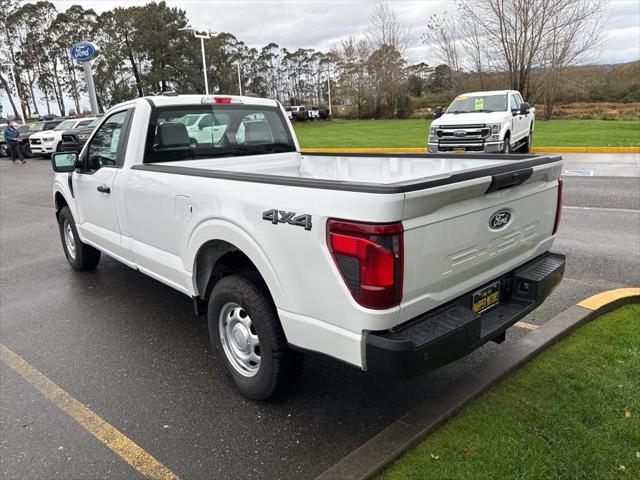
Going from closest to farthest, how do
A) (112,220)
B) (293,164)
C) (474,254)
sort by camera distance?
1. (474,254)
2. (112,220)
3. (293,164)

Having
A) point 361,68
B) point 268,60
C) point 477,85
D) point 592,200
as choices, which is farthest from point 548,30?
point 268,60

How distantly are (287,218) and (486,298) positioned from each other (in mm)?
1275

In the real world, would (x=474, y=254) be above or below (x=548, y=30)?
below

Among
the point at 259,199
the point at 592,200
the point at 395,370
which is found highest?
the point at 259,199

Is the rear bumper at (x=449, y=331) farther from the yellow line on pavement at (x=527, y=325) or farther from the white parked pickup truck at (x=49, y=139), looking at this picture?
the white parked pickup truck at (x=49, y=139)

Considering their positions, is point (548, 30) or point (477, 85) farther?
point (477, 85)

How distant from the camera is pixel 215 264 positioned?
352 centimetres

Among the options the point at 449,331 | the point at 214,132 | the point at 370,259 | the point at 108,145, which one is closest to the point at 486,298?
the point at 449,331

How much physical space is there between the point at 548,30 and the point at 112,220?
33862 millimetres

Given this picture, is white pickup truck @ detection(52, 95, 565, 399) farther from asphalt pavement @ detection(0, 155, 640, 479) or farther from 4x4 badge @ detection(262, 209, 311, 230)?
asphalt pavement @ detection(0, 155, 640, 479)

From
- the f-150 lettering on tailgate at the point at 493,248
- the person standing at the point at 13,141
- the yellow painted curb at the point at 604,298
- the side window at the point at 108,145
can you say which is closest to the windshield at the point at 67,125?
the person standing at the point at 13,141

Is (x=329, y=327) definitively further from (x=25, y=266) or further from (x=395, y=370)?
(x=25, y=266)

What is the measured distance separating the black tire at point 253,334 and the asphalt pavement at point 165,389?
19 cm

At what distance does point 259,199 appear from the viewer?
2885 mm
